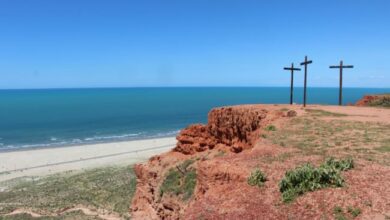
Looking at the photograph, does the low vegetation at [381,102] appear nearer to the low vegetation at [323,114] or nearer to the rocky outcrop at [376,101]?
the rocky outcrop at [376,101]

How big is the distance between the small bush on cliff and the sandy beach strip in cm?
3766

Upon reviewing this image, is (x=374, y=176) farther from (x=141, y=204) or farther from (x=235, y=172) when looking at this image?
(x=141, y=204)

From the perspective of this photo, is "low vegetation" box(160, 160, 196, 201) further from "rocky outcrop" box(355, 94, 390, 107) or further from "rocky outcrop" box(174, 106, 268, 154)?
"rocky outcrop" box(355, 94, 390, 107)

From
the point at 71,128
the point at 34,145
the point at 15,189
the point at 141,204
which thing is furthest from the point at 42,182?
the point at 71,128

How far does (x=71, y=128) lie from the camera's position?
274ft

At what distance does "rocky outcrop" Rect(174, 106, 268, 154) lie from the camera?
2300 centimetres

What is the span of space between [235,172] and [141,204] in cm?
1450

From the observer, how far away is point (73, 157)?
5381 centimetres

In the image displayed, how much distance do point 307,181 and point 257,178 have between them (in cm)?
176

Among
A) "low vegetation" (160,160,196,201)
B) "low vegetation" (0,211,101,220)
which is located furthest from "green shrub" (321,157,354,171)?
"low vegetation" (0,211,101,220)

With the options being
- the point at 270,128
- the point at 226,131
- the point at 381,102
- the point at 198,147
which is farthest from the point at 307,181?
the point at 381,102

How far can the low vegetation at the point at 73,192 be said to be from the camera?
30211 mm

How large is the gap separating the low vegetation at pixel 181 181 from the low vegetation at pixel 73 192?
503 centimetres

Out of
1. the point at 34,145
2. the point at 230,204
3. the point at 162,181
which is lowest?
the point at 34,145
